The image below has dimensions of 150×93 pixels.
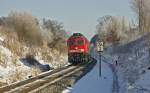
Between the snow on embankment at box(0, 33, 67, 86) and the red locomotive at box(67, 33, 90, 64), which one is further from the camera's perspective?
the red locomotive at box(67, 33, 90, 64)

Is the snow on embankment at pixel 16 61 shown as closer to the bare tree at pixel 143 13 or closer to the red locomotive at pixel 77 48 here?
the red locomotive at pixel 77 48

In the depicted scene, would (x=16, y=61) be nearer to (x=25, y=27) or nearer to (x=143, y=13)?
(x=25, y=27)

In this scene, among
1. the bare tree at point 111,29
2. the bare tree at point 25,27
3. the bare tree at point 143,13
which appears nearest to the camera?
the bare tree at point 25,27

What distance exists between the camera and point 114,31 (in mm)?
118188

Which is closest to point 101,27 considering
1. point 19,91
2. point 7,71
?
point 7,71

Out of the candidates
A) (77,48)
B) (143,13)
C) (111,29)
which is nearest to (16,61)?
(77,48)

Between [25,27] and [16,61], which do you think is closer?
[16,61]

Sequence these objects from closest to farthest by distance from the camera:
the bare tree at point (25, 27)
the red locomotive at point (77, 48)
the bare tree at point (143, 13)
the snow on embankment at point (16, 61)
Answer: the snow on embankment at point (16, 61), the red locomotive at point (77, 48), the bare tree at point (25, 27), the bare tree at point (143, 13)

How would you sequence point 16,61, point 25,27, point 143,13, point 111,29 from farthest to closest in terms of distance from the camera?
1. point 111,29
2. point 143,13
3. point 25,27
4. point 16,61

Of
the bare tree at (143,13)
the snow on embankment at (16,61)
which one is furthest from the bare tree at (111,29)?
the snow on embankment at (16,61)

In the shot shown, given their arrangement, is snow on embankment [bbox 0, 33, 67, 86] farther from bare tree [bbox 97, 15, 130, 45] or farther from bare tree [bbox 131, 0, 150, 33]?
bare tree [bbox 97, 15, 130, 45]

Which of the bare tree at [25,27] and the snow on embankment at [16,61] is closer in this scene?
the snow on embankment at [16,61]

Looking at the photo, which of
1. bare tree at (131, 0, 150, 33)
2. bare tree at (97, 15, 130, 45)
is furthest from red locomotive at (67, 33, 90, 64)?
bare tree at (97, 15, 130, 45)

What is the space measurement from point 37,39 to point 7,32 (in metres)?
10.7
